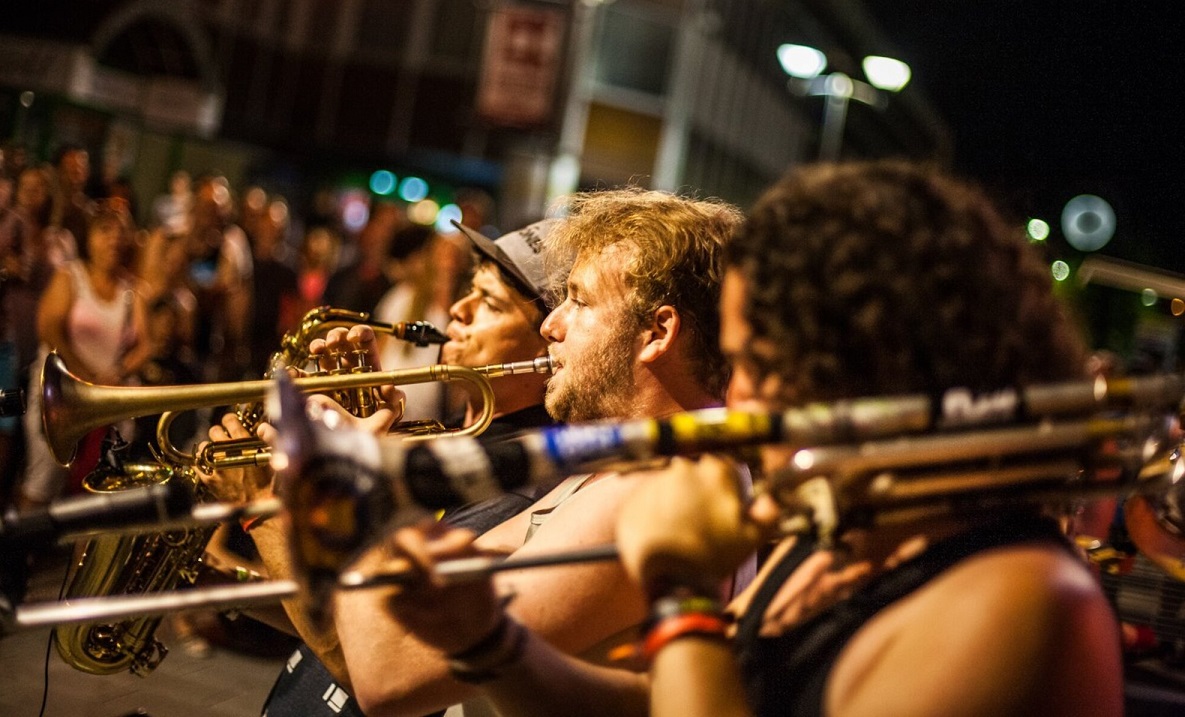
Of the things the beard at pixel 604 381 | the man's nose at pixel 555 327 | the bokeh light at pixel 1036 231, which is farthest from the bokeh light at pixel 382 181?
the beard at pixel 604 381

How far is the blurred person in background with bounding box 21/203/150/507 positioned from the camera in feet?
22.7

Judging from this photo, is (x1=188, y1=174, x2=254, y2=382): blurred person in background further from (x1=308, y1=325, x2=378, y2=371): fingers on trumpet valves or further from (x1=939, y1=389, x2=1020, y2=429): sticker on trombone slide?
(x1=939, y1=389, x2=1020, y2=429): sticker on trombone slide

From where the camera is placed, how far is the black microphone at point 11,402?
109 inches

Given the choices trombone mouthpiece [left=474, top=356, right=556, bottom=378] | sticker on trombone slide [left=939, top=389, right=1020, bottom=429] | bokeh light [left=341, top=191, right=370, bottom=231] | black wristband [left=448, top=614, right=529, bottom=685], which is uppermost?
bokeh light [left=341, top=191, right=370, bottom=231]

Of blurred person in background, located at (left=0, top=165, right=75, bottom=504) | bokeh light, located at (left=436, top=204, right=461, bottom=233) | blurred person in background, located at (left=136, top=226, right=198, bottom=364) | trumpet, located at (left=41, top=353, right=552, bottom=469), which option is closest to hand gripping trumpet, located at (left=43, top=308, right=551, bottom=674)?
trumpet, located at (left=41, top=353, right=552, bottom=469)

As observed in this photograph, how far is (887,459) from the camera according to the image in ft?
4.96

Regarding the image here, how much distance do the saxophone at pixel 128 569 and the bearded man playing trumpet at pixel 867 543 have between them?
1.65 meters

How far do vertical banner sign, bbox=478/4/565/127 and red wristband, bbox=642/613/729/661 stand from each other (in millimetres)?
17510

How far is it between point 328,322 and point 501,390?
0.70m

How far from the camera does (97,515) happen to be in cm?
169

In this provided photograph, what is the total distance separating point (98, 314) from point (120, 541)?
14.9 feet

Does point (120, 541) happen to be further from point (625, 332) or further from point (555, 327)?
point (625, 332)

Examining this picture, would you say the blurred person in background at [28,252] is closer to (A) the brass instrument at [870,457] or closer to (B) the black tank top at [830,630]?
(A) the brass instrument at [870,457]

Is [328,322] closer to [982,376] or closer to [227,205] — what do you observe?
[982,376]
